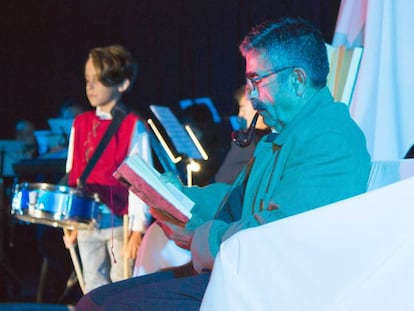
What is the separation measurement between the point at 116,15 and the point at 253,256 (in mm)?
8085

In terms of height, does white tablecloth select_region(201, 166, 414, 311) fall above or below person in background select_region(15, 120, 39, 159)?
above

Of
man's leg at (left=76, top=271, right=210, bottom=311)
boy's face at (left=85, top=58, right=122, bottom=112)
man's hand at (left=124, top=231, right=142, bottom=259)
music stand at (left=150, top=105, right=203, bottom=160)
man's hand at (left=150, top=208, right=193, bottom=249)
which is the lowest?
man's hand at (left=124, top=231, right=142, bottom=259)

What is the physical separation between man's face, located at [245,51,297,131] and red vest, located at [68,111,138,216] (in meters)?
1.77

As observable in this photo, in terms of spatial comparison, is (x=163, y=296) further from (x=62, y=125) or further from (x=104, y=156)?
(x=62, y=125)

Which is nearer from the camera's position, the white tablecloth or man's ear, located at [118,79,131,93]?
the white tablecloth

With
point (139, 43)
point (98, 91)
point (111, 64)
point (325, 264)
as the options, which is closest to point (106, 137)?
point (98, 91)

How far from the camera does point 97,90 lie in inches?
166

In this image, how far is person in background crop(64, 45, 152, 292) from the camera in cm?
419

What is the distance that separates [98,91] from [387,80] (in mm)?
1652

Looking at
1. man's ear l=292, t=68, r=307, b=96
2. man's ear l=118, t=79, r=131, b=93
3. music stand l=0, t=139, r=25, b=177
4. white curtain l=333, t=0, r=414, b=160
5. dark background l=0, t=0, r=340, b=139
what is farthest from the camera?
dark background l=0, t=0, r=340, b=139

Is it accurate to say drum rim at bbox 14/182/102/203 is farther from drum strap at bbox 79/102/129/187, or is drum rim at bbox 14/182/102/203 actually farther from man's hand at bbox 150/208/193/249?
man's hand at bbox 150/208/193/249

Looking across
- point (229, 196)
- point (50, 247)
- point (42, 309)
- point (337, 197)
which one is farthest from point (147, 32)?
point (337, 197)

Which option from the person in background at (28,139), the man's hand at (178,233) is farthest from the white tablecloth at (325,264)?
the person in background at (28,139)

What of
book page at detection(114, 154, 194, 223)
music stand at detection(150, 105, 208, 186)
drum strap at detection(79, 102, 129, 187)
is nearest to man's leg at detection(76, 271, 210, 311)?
book page at detection(114, 154, 194, 223)
